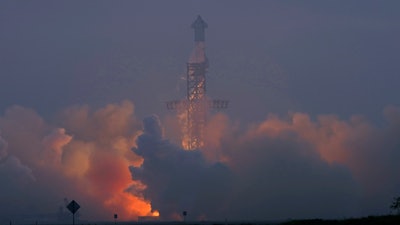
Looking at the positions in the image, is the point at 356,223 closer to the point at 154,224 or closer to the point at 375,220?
the point at 375,220

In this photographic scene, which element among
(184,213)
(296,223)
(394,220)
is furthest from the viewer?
(184,213)

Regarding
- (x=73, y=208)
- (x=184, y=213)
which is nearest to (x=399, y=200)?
(x=73, y=208)

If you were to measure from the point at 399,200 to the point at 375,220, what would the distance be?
644cm

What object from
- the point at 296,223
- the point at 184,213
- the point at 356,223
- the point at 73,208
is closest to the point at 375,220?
the point at 356,223

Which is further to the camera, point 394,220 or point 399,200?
point 399,200

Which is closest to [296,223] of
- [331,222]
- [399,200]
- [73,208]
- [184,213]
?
[331,222]

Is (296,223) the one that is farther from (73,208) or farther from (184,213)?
(184,213)

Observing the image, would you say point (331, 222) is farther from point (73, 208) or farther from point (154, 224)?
point (154, 224)

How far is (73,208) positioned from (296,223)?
2758 cm

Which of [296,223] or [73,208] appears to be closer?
[73,208]

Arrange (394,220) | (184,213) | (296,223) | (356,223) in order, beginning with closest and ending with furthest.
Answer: (394,220), (356,223), (296,223), (184,213)

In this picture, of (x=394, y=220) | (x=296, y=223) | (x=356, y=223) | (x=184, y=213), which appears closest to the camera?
(x=394, y=220)

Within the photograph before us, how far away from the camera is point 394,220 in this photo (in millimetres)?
102062

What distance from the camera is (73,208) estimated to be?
106625 millimetres
